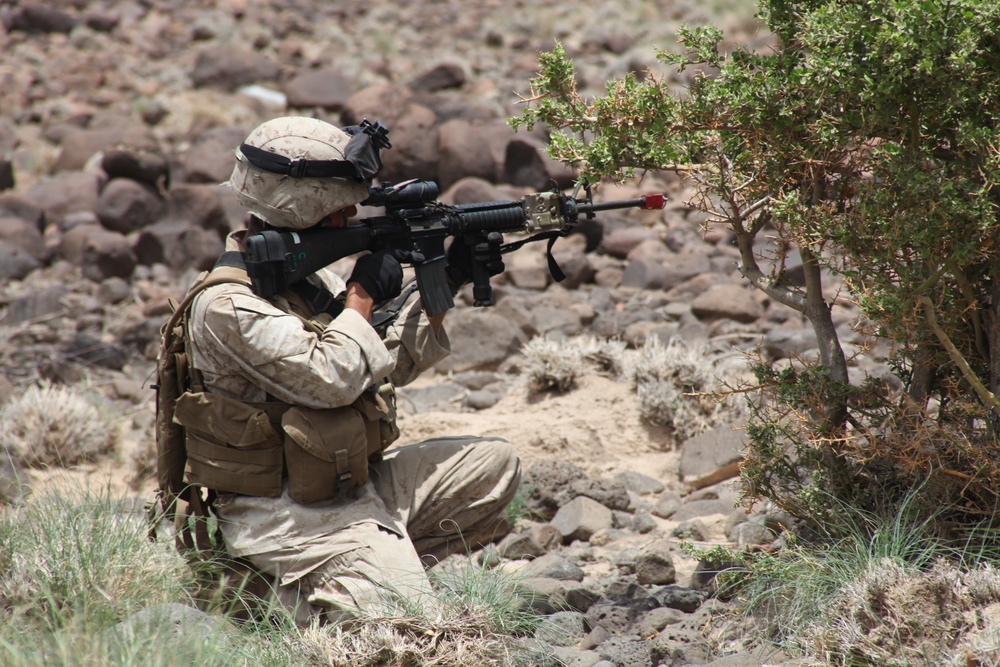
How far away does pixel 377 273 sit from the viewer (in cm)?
359

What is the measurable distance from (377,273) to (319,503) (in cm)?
85

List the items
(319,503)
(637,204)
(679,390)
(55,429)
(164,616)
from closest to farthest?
(164,616)
(319,503)
(637,204)
(679,390)
(55,429)

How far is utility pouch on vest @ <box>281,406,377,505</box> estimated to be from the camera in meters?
3.41

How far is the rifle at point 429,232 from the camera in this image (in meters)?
3.52

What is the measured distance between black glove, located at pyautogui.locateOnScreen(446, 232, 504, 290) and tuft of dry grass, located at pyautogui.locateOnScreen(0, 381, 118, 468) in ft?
12.2

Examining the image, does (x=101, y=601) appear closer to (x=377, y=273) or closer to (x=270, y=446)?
A: (x=270, y=446)

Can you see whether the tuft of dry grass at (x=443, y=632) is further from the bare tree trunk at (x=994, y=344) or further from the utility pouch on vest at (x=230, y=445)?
the bare tree trunk at (x=994, y=344)

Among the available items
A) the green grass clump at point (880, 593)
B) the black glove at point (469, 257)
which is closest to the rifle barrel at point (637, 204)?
the black glove at point (469, 257)

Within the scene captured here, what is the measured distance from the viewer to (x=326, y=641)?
2900mm

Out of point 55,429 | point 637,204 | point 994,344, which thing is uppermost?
point 637,204

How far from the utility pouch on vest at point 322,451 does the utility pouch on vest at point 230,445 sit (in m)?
0.07

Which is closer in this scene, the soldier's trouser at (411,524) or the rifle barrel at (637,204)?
the soldier's trouser at (411,524)

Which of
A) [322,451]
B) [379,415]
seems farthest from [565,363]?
[322,451]

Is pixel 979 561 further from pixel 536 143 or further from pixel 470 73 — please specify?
pixel 470 73
